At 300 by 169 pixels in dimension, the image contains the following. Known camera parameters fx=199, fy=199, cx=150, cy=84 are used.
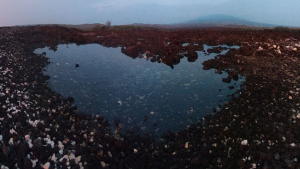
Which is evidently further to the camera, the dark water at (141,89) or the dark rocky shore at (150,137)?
the dark water at (141,89)

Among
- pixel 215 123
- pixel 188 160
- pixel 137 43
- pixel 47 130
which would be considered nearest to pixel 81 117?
pixel 47 130

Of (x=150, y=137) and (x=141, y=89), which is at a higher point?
(x=141, y=89)

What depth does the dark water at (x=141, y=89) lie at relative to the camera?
9671mm

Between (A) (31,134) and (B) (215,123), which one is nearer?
(A) (31,134)

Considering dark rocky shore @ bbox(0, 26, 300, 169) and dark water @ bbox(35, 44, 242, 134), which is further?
dark water @ bbox(35, 44, 242, 134)

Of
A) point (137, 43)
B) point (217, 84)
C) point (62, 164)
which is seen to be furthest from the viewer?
point (137, 43)

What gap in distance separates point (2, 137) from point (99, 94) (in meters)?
5.65

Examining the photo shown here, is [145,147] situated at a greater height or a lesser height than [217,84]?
lesser

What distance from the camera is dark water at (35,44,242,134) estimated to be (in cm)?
967

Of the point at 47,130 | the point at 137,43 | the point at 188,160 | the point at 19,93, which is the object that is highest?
the point at 137,43

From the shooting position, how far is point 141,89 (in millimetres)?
12500

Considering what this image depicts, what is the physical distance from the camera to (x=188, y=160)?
6.68m

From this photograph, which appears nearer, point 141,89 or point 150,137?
point 150,137

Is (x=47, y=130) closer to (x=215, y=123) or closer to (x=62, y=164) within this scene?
(x=62, y=164)
